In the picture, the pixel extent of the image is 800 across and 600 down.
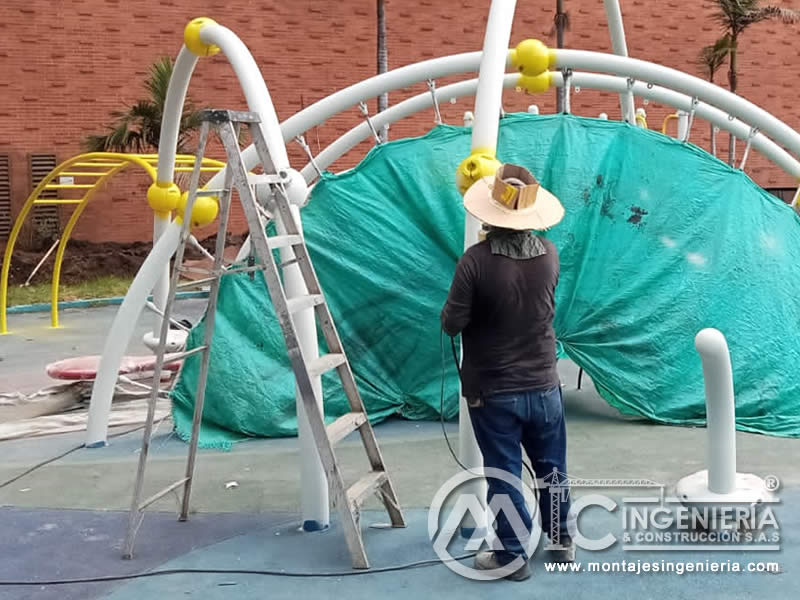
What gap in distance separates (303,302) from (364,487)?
3.26ft

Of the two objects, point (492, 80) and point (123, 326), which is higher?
point (492, 80)

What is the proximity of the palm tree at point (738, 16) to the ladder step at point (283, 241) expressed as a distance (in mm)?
20741

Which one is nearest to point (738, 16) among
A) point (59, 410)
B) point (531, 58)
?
point (531, 58)

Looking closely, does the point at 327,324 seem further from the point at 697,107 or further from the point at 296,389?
the point at 697,107

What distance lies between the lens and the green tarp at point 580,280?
23.2 ft

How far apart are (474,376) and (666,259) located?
3.53 m

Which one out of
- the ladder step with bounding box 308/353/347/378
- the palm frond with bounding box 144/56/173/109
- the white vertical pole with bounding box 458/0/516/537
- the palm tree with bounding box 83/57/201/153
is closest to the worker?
the white vertical pole with bounding box 458/0/516/537

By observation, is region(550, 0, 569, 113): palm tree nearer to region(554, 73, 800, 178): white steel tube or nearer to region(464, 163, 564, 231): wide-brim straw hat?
region(554, 73, 800, 178): white steel tube

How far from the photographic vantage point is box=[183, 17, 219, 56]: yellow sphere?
6.10 m

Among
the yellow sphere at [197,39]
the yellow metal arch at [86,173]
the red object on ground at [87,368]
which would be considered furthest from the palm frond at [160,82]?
the yellow sphere at [197,39]

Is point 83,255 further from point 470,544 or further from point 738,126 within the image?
point 470,544

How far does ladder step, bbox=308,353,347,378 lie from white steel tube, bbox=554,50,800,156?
3358 millimetres

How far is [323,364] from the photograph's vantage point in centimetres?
473

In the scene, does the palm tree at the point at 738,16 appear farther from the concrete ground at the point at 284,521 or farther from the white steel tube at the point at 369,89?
the concrete ground at the point at 284,521
